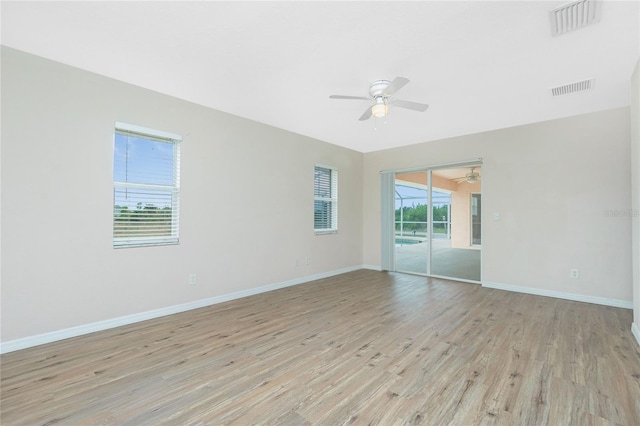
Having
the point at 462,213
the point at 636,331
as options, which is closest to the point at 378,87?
the point at 636,331

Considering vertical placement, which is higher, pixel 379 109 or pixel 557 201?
Result: pixel 379 109

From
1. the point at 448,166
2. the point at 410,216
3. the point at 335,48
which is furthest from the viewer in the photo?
the point at 410,216

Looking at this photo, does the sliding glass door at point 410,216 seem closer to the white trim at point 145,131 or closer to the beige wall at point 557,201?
the beige wall at point 557,201

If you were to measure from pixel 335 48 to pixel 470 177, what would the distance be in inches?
166

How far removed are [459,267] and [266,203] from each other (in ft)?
13.9

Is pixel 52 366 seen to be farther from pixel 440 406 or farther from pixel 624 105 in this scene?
pixel 624 105

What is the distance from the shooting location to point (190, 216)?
3.70 metres

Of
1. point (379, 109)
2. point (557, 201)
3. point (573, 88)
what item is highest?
point (573, 88)

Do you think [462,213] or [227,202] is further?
[462,213]

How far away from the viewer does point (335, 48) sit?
248 centimetres

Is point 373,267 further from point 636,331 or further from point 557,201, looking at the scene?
point 636,331

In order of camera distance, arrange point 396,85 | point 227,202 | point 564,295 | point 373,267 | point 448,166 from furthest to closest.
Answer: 1. point 373,267
2. point 448,166
3. point 564,295
4. point 227,202
5. point 396,85

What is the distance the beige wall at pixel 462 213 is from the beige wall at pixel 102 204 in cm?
338

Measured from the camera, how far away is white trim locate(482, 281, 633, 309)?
3.81m
